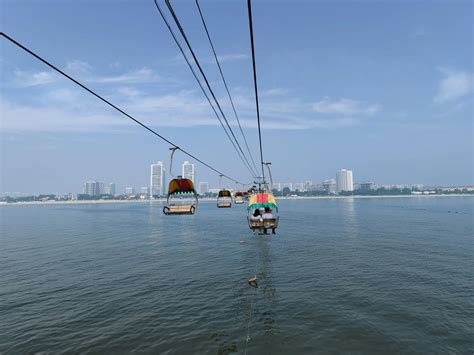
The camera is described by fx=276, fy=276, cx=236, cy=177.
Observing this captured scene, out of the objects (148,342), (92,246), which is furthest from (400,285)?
(92,246)

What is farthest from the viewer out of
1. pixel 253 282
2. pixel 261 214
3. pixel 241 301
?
pixel 253 282

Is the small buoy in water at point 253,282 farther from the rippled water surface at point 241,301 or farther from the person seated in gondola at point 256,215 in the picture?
the person seated in gondola at point 256,215

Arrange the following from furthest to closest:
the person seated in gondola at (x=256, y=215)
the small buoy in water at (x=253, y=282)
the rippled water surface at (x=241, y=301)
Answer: the small buoy in water at (x=253, y=282) → the person seated in gondola at (x=256, y=215) → the rippled water surface at (x=241, y=301)

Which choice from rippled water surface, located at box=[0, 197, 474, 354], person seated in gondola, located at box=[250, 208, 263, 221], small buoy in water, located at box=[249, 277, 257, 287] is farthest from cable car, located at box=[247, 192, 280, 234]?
small buoy in water, located at box=[249, 277, 257, 287]

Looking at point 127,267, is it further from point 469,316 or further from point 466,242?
point 466,242

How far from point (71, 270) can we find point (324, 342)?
33735 millimetres

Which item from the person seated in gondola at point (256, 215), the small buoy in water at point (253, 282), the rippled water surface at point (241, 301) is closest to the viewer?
the rippled water surface at point (241, 301)

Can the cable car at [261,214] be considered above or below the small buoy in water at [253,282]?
above

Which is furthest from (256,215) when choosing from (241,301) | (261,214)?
(241,301)

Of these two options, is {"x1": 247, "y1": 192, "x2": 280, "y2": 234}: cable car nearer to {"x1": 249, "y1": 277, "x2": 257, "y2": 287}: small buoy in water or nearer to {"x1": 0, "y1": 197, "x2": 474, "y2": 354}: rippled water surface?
{"x1": 0, "y1": 197, "x2": 474, "y2": 354}: rippled water surface

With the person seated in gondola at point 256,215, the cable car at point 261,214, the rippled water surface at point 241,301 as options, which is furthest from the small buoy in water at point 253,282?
the person seated in gondola at point 256,215

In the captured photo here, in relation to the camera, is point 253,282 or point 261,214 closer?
point 261,214

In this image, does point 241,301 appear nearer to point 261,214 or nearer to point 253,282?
point 253,282

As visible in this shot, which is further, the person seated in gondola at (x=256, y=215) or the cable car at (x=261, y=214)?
the person seated in gondola at (x=256, y=215)
